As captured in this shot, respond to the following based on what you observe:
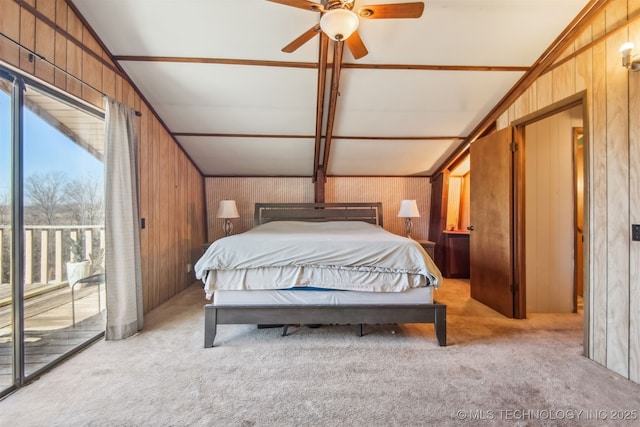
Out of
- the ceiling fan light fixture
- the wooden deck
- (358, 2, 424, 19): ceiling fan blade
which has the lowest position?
the wooden deck

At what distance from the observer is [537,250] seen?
10.8ft

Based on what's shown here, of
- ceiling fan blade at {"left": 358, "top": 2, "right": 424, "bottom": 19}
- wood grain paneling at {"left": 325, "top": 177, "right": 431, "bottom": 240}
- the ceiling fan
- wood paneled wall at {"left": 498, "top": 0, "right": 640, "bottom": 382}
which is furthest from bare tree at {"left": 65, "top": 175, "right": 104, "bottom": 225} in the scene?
wood paneled wall at {"left": 498, "top": 0, "right": 640, "bottom": 382}

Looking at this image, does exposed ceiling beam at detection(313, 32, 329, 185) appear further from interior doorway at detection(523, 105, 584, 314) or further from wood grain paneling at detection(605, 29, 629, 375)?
interior doorway at detection(523, 105, 584, 314)

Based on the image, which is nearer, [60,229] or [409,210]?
[60,229]

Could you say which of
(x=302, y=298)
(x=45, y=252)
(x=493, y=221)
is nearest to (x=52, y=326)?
(x=45, y=252)

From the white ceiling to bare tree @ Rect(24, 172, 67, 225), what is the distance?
130 centimetres

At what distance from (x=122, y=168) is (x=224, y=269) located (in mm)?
1344

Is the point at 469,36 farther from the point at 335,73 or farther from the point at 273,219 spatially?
the point at 273,219

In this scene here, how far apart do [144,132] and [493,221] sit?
4.12 metres

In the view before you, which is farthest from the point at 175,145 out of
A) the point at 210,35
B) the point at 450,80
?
the point at 450,80

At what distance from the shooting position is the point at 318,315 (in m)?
2.45

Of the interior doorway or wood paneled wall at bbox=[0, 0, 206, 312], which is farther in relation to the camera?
the interior doorway

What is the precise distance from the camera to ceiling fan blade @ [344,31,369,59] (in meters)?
2.12

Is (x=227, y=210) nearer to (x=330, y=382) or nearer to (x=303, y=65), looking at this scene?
(x=303, y=65)
